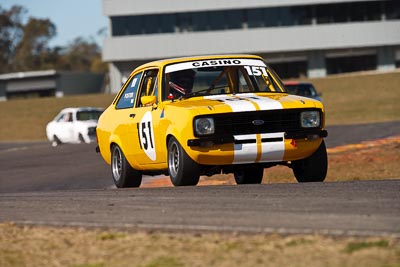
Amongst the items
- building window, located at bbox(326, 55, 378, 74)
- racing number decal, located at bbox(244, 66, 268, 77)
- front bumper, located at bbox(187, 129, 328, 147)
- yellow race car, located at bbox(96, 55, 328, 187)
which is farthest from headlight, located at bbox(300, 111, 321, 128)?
building window, located at bbox(326, 55, 378, 74)

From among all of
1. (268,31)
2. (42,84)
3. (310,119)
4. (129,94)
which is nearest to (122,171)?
(129,94)

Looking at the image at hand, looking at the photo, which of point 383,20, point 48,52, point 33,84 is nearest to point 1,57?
point 48,52

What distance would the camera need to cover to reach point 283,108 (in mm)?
11789

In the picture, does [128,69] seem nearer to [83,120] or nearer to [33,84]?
[33,84]

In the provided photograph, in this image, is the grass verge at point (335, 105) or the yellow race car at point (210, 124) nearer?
the yellow race car at point (210, 124)

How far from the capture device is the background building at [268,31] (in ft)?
257

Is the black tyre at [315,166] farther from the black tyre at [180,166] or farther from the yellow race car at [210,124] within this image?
the black tyre at [180,166]

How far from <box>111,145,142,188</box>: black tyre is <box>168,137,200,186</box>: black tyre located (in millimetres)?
1387

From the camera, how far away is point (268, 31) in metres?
79.0

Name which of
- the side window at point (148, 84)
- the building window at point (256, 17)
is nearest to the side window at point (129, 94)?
the side window at point (148, 84)

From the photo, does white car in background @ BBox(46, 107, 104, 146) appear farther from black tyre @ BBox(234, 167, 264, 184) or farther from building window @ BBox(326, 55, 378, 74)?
building window @ BBox(326, 55, 378, 74)

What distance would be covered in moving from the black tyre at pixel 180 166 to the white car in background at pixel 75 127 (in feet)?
76.3

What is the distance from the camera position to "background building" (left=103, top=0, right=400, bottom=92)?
78438mm

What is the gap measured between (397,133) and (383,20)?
48384 millimetres
